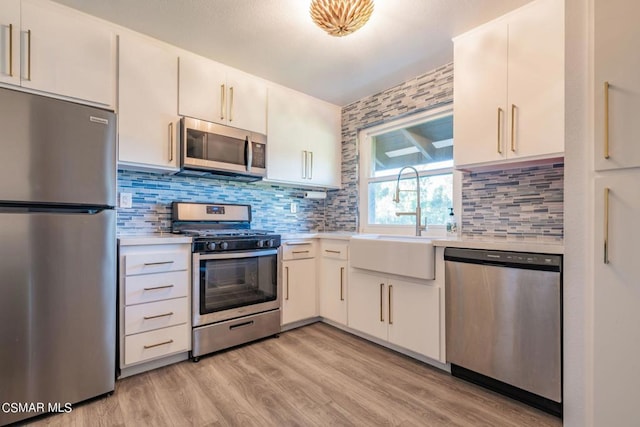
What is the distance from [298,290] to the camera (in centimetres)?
274

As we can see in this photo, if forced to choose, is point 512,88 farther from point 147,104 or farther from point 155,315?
point 155,315

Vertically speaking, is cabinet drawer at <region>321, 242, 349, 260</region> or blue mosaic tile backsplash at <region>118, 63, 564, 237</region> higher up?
blue mosaic tile backsplash at <region>118, 63, 564, 237</region>

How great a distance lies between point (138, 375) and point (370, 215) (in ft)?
7.75

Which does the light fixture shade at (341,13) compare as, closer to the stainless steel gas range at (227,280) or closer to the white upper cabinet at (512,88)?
the white upper cabinet at (512,88)

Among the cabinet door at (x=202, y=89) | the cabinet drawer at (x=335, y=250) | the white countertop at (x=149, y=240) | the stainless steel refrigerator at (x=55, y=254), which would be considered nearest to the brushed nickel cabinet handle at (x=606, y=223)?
the cabinet drawer at (x=335, y=250)

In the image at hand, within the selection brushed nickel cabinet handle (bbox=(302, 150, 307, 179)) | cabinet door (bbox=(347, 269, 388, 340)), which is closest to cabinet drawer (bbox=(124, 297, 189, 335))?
cabinet door (bbox=(347, 269, 388, 340))

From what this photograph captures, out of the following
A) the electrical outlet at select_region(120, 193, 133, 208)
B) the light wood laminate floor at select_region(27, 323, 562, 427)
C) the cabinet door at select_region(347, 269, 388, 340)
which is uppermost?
the electrical outlet at select_region(120, 193, 133, 208)

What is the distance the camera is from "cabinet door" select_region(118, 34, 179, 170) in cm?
203

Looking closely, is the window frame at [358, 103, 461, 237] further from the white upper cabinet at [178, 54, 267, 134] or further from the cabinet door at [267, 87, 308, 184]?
the white upper cabinet at [178, 54, 267, 134]

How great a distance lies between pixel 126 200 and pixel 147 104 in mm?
721

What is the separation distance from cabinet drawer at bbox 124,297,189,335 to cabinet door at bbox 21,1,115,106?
53.1 inches

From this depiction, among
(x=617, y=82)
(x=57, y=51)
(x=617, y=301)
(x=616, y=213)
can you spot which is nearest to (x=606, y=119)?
(x=617, y=82)

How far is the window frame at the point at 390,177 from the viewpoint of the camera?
2.52 metres

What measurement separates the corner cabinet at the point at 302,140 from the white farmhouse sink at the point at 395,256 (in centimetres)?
95
